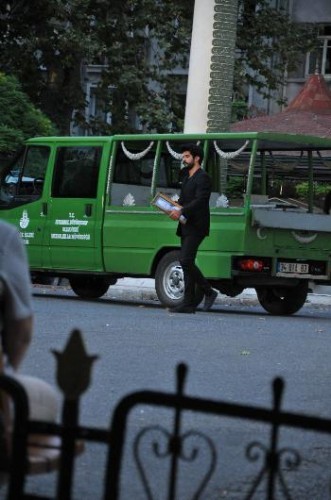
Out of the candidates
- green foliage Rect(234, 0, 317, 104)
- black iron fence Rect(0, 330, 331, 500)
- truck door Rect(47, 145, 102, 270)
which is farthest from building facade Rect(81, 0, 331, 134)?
black iron fence Rect(0, 330, 331, 500)

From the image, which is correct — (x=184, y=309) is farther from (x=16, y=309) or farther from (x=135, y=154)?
(x=16, y=309)

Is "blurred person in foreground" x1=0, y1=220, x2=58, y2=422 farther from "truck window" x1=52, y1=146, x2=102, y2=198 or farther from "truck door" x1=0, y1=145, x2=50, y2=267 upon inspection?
"truck door" x1=0, y1=145, x2=50, y2=267

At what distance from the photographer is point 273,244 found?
68.0 ft

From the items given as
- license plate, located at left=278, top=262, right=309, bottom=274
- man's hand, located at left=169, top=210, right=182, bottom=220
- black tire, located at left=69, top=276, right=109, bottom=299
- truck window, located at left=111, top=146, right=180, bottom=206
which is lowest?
black tire, located at left=69, top=276, right=109, bottom=299

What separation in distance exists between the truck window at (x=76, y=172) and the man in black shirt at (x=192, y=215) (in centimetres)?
244

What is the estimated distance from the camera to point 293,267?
20.9 meters

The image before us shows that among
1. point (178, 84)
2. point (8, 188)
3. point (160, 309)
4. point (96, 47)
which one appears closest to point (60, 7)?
point (96, 47)

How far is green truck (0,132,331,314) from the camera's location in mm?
20734

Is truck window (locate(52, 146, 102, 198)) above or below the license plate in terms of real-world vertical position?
above

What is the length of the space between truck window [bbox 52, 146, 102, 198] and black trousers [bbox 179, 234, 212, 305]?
2.60 metres

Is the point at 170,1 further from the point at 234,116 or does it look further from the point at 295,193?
the point at 295,193

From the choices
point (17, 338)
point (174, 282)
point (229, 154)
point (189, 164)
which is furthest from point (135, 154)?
point (17, 338)

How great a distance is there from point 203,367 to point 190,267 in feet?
21.9

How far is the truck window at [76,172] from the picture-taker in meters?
22.3
